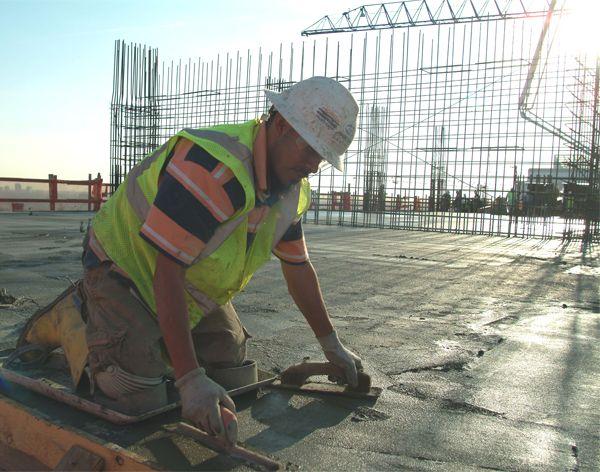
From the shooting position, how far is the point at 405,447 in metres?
2.20

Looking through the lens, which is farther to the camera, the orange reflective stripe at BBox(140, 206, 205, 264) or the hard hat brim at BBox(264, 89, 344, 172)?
the hard hat brim at BBox(264, 89, 344, 172)

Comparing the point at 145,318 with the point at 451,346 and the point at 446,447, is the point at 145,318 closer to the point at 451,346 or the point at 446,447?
the point at 446,447

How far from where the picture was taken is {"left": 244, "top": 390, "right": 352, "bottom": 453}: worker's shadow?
7.33ft

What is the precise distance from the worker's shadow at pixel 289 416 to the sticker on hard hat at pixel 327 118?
1.20 m

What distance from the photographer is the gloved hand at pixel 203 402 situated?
74.7 inches

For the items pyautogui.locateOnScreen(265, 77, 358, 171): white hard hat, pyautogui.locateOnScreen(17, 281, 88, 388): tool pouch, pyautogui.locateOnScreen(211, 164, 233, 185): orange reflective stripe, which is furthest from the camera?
pyautogui.locateOnScreen(17, 281, 88, 388): tool pouch

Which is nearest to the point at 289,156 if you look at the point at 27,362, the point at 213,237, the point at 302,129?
the point at 302,129

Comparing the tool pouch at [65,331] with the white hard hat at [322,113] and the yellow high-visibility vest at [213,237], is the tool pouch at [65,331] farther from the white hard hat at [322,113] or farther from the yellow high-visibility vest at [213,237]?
the white hard hat at [322,113]

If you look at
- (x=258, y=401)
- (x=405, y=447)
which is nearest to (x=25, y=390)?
(x=258, y=401)

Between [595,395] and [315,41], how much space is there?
16.4m

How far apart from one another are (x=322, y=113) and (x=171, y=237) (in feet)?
2.36

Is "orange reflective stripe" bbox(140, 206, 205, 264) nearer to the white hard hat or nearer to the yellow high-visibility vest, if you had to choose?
the yellow high-visibility vest

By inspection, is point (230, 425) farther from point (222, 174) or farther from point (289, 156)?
point (289, 156)

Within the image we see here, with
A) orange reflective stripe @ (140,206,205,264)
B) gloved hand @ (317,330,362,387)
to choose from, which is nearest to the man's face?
orange reflective stripe @ (140,206,205,264)
